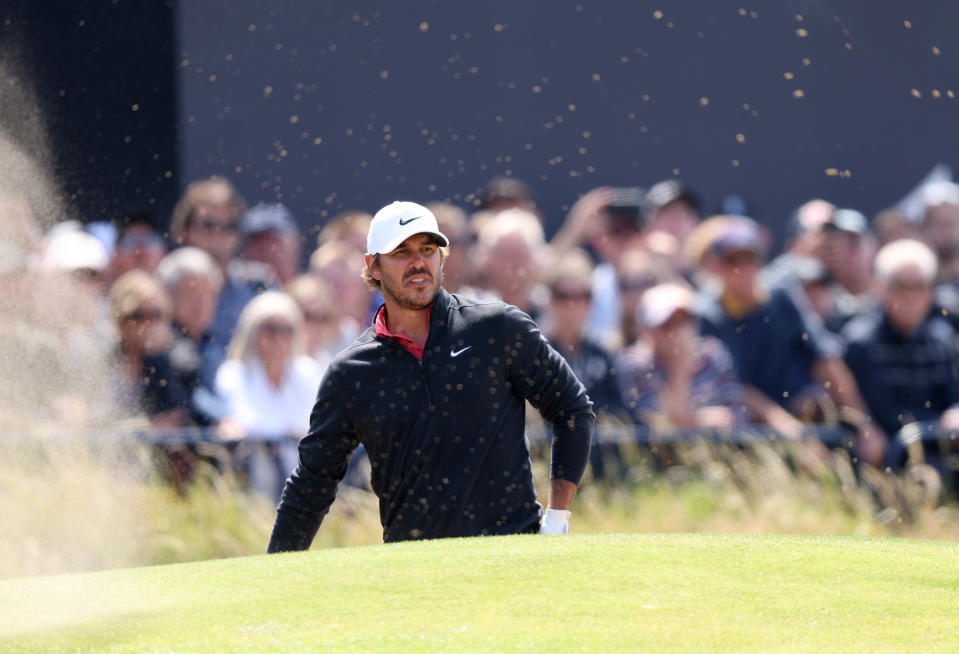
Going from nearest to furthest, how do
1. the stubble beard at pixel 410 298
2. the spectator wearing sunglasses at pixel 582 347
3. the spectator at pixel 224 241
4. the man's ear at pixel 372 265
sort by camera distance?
the stubble beard at pixel 410 298, the man's ear at pixel 372 265, the spectator wearing sunglasses at pixel 582 347, the spectator at pixel 224 241

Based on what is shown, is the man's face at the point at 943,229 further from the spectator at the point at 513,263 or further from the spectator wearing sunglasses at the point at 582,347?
the spectator wearing sunglasses at the point at 582,347

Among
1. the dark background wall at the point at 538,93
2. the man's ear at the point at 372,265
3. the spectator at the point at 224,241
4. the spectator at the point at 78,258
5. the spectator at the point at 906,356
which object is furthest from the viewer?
the dark background wall at the point at 538,93

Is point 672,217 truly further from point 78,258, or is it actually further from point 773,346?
point 78,258

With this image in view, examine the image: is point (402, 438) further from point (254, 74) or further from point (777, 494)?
point (254, 74)

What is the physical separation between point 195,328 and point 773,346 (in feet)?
9.53

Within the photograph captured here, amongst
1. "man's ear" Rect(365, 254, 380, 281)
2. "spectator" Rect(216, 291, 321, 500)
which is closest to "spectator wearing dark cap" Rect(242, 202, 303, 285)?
"spectator" Rect(216, 291, 321, 500)

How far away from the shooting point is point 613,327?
7.73m

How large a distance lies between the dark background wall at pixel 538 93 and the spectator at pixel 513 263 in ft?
10.1

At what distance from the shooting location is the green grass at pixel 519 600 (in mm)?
3336

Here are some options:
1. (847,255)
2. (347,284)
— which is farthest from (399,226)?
(847,255)

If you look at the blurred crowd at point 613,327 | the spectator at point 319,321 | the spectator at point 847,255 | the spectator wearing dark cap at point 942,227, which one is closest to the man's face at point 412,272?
the blurred crowd at point 613,327

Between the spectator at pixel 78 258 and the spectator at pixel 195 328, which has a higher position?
the spectator at pixel 78 258

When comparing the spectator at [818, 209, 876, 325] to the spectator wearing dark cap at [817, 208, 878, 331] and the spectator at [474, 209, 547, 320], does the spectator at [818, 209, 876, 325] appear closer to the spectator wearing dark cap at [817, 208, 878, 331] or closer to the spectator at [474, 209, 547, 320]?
the spectator wearing dark cap at [817, 208, 878, 331]

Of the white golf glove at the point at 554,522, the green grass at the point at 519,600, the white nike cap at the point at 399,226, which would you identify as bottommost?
the green grass at the point at 519,600
